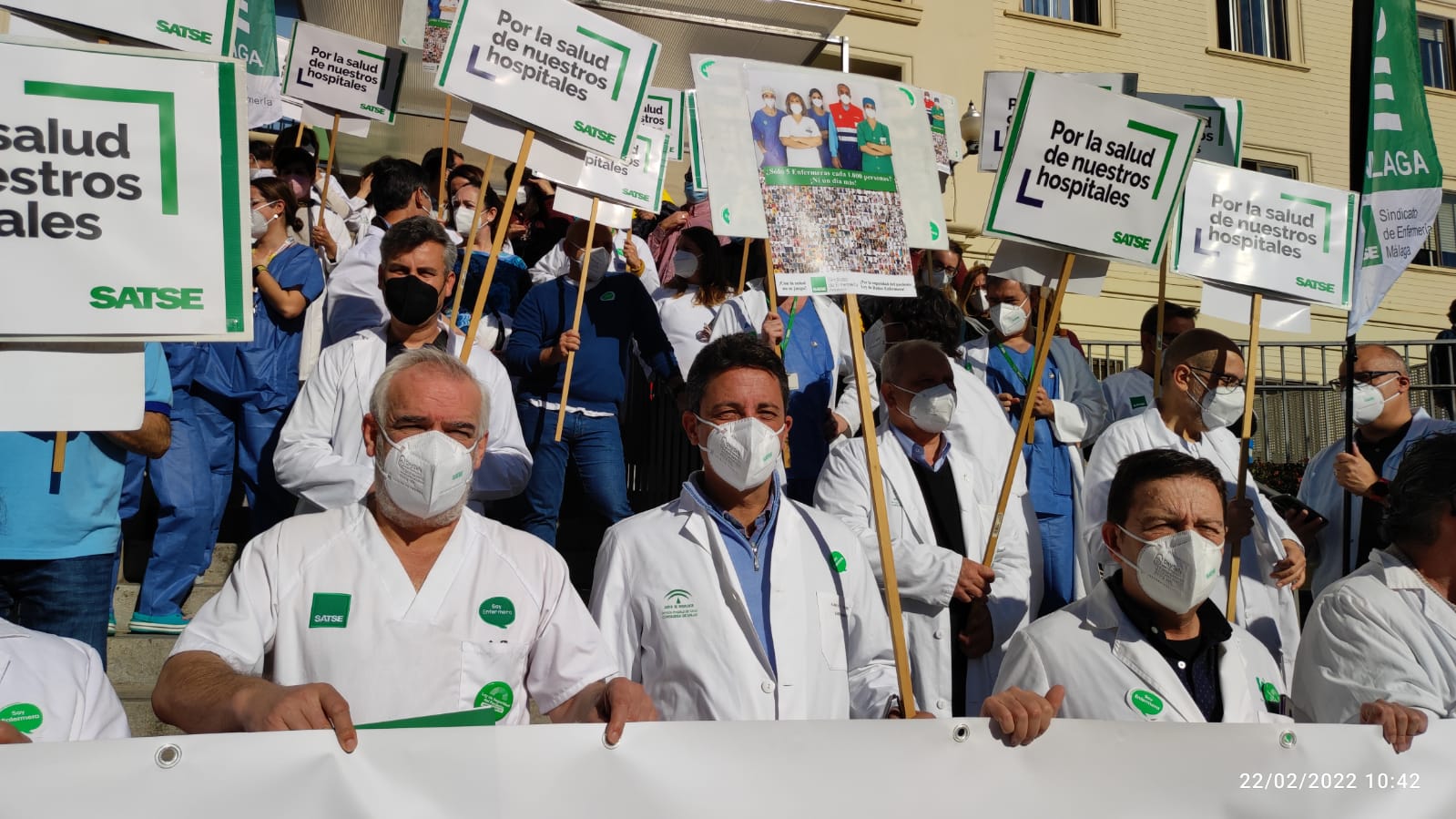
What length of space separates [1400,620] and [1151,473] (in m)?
0.74

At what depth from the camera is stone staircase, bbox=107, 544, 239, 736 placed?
5043mm

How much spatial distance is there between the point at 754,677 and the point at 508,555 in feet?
2.61

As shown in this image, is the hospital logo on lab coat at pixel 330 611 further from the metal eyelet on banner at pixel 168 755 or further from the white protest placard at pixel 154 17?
the white protest placard at pixel 154 17

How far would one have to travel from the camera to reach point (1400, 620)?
11.5 feet

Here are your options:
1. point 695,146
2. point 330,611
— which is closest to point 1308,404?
point 695,146

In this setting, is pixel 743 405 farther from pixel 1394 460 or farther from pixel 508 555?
pixel 1394 460

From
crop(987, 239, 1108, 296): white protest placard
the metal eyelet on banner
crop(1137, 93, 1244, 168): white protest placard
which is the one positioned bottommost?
the metal eyelet on banner

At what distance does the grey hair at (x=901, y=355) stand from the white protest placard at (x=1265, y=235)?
1.41 meters

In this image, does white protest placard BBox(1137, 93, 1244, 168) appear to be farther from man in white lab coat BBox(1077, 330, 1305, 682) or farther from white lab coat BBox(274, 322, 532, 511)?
white lab coat BBox(274, 322, 532, 511)

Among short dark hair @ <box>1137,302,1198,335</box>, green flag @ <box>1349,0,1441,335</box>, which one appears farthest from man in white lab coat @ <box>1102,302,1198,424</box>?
green flag @ <box>1349,0,1441,335</box>

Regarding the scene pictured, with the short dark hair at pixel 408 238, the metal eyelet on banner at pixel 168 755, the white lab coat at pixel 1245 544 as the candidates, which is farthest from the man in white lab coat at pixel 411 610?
the white lab coat at pixel 1245 544

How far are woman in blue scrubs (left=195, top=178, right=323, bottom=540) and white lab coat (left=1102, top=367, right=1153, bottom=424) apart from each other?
4.36m

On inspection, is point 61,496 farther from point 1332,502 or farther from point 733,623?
point 1332,502

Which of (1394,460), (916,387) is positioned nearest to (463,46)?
(916,387)
